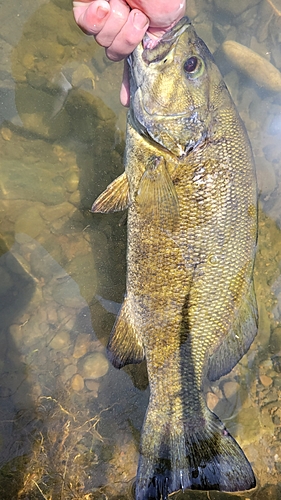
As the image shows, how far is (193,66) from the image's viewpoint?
2.03 m

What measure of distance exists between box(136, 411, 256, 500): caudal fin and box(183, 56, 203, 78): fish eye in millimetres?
2186

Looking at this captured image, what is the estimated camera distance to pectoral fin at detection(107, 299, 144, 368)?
7.77 feet

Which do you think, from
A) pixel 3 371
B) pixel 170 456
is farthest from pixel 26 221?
pixel 170 456

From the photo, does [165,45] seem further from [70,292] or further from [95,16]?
[70,292]

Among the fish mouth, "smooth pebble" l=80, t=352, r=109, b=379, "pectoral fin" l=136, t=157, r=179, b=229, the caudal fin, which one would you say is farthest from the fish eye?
"smooth pebble" l=80, t=352, r=109, b=379

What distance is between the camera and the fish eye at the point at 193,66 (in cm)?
201

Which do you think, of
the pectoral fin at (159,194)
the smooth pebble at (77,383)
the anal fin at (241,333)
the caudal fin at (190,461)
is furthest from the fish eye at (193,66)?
the smooth pebble at (77,383)

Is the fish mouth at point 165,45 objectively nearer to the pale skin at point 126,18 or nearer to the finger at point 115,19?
the pale skin at point 126,18

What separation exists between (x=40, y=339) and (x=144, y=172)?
6.25 ft

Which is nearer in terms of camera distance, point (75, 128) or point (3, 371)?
point (3, 371)

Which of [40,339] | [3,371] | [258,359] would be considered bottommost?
[3,371]

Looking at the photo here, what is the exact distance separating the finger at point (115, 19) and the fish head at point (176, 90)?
17 centimetres

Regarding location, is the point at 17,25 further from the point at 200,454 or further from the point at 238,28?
the point at 200,454

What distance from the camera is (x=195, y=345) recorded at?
7.25ft
